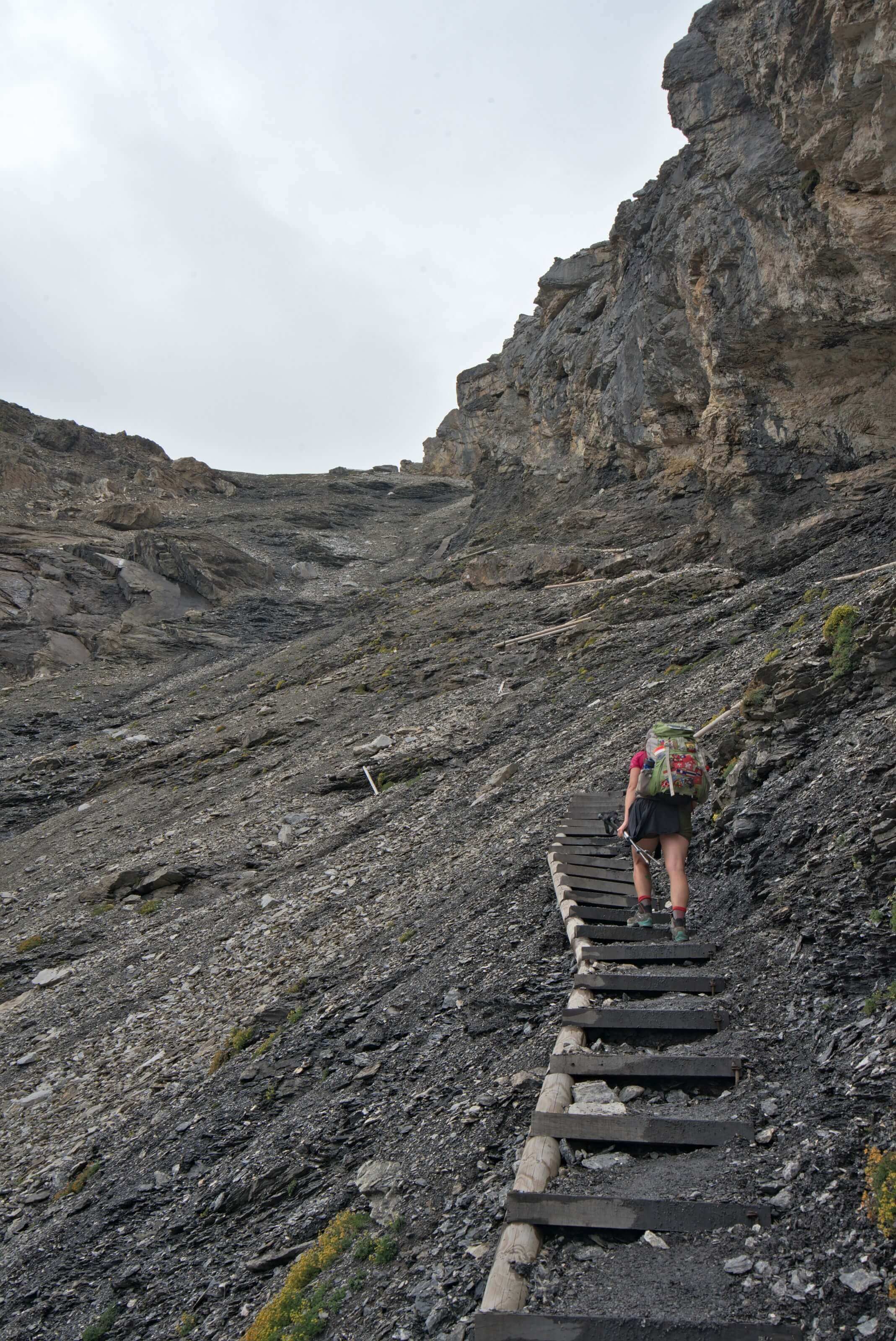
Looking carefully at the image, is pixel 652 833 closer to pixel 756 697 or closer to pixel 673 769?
pixel 673 769

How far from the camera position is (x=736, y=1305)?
3.36 metres

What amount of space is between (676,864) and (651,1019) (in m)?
1.96

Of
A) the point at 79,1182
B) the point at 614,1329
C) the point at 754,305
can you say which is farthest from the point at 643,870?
the point at 754,305

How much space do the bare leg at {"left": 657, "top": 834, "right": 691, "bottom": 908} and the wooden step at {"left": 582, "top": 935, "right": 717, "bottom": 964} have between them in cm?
35

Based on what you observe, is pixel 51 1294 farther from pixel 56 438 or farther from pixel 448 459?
pixel 448 459

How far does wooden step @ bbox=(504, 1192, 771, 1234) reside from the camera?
3805 millimetres

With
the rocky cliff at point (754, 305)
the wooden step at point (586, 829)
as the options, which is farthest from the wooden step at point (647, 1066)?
the rocky cliff at point (754, 305)

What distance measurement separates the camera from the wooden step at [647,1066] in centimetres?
495

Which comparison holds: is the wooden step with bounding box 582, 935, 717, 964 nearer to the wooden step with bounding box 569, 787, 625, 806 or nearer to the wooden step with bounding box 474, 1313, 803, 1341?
the wooden step with bounding box 474, 1313, 803, 1341

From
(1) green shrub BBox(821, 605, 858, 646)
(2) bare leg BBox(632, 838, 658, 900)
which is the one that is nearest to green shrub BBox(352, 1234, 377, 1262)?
(2) bare leg BBox(632, 838, 658, 900)

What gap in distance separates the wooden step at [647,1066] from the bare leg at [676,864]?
190 cm

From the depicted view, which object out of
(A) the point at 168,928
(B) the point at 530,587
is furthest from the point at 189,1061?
(B) the point at 530,587

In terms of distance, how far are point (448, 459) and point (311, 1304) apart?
8830cm

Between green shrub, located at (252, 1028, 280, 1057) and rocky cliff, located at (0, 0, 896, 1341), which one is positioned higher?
rocky cliff, located at (0, 0, 896, 1341)
